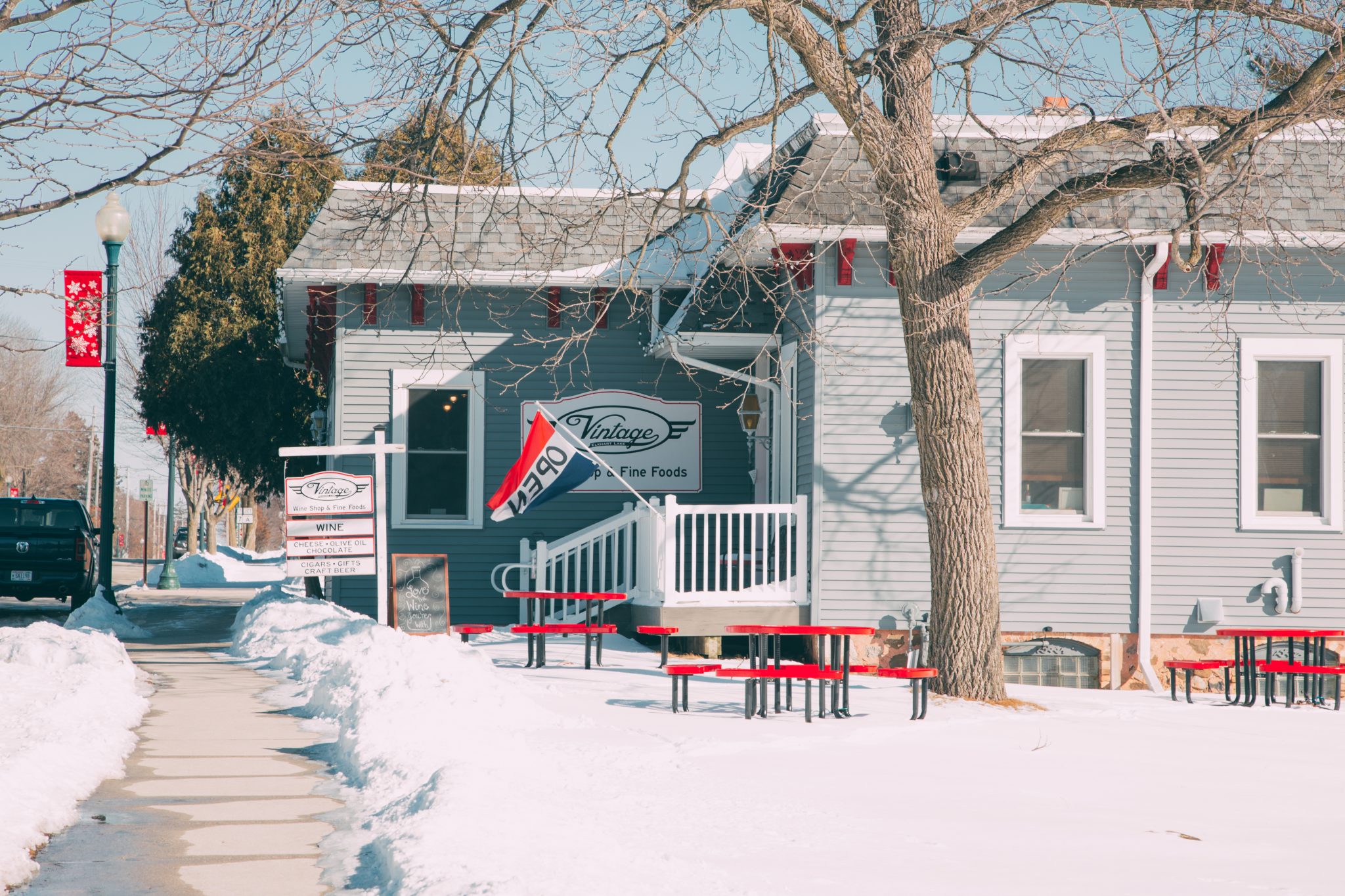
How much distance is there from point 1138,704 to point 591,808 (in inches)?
246

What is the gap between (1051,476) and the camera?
12.5m

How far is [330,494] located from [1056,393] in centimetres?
725

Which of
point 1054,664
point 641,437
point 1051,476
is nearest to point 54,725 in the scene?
point 641,437

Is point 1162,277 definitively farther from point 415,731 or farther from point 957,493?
point 415,731

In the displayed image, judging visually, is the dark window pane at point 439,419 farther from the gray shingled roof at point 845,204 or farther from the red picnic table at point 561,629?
the red picnic table at point 561,629

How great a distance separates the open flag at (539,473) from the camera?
42.3 ft

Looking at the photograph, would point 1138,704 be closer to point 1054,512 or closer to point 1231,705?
point 1231,705

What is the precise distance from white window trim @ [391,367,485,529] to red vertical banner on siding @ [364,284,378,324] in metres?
0.63

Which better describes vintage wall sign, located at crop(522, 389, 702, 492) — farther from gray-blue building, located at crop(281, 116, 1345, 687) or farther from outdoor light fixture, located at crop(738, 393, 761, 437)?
gray-blue building, located at crop(281, 116, 1345, 687)

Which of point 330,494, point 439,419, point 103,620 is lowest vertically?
point 103,620

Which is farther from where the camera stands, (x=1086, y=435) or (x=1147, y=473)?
(x=1086, y=435)

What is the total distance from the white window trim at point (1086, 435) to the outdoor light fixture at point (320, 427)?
1098 cm

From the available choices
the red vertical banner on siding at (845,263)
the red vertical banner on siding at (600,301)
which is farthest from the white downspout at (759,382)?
the red vertical banner on siding at (845,263)

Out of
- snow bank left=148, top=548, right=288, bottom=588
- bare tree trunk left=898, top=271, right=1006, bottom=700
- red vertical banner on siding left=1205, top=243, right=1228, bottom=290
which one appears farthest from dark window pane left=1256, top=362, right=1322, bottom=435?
snow bank left=148, top=548, right=288, bottom=588
